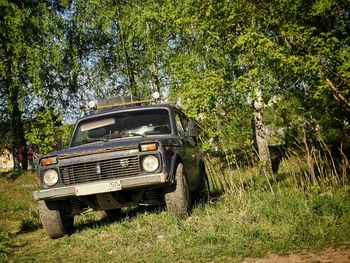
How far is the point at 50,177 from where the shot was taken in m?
5.77

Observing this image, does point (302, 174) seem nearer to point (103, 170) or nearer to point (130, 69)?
point (103, 170)

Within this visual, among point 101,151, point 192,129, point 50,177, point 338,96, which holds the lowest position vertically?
point 50,177

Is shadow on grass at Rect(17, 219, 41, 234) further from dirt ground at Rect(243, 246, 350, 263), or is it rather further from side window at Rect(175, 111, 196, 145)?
dirt ground at Rect(243, 246, 350, 263)

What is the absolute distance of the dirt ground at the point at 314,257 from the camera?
139 inches

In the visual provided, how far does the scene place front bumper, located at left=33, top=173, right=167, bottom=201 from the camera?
5.33m

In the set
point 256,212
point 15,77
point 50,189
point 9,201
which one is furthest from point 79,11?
point 256,212

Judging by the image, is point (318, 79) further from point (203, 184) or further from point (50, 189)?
point (50, 189)

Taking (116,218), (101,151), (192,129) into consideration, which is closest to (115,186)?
(101,151)

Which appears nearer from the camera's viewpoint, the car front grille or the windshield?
the car front grille

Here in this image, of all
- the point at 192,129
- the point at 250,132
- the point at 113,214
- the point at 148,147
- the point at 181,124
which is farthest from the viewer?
the point at 113,214

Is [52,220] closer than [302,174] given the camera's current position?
Yes

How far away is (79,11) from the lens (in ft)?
58.5

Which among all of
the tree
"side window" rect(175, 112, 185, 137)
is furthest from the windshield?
the tree

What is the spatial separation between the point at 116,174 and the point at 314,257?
2893mm
